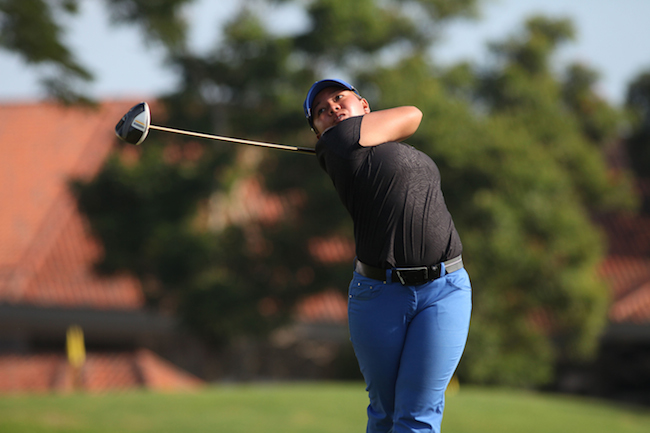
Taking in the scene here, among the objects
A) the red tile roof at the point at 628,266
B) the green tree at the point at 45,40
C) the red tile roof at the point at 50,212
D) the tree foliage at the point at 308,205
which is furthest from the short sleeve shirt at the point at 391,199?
the red tile roof at the point at 628,266

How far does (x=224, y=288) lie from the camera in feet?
47.2

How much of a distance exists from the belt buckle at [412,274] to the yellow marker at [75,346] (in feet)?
45.0

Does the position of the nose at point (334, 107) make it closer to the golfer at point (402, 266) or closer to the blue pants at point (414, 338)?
→ the golfer at point (402, 266)

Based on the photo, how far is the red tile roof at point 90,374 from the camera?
15828 millimetres

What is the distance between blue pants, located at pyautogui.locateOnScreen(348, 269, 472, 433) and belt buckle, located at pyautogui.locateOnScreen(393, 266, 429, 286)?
32mm

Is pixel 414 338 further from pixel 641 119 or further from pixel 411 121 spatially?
pixel 641 119

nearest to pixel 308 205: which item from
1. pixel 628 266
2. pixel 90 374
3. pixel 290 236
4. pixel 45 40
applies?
pixel 290 236

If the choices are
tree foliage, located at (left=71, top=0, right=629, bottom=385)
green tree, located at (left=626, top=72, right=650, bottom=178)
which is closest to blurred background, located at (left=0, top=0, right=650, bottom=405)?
tree foliage, located at (left=71, top=0, right=629, bottom=385)

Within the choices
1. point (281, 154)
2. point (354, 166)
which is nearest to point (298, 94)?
point (281, 154)

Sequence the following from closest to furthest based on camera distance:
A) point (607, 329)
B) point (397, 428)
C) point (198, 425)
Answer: point (397, 428) < point (198, 425) < point (607, 329)

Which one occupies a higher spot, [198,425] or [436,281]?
[436,281]

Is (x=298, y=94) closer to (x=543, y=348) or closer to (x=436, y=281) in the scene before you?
(x=543, y=348)

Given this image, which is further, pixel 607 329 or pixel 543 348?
pixel 607 329

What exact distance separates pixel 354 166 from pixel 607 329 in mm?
15873
